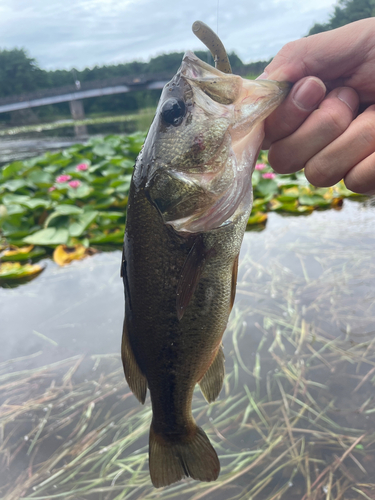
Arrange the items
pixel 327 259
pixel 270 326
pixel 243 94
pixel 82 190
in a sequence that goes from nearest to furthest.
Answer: pixel 243 94, pixel 270 326, pixel 327 259, pixel 82 190

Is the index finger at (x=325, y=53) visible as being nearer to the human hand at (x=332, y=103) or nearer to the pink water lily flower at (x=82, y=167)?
the human hand at (x=332, y=103)

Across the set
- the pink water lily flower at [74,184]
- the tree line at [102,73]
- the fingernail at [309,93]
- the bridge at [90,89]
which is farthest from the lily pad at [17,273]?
the bridge at [90,89]

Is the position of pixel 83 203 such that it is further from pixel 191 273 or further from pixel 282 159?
pixel 191 273

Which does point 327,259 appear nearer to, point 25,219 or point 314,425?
point 314,425

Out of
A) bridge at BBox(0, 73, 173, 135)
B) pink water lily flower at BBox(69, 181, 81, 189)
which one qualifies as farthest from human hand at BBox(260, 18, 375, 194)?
bridge at BBox(0, 73, 173, 135)

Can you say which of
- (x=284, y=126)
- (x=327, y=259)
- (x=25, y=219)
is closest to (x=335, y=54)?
(x=284, y=126)

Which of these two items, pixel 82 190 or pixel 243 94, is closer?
pixel 243 94

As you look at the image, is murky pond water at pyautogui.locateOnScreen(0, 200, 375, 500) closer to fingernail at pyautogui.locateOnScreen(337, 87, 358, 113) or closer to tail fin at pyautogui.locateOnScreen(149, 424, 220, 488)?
tail fin at pyautogui.locateOnScreen(149, 424, 220, 488)

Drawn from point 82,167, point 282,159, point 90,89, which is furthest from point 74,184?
point 90,89
